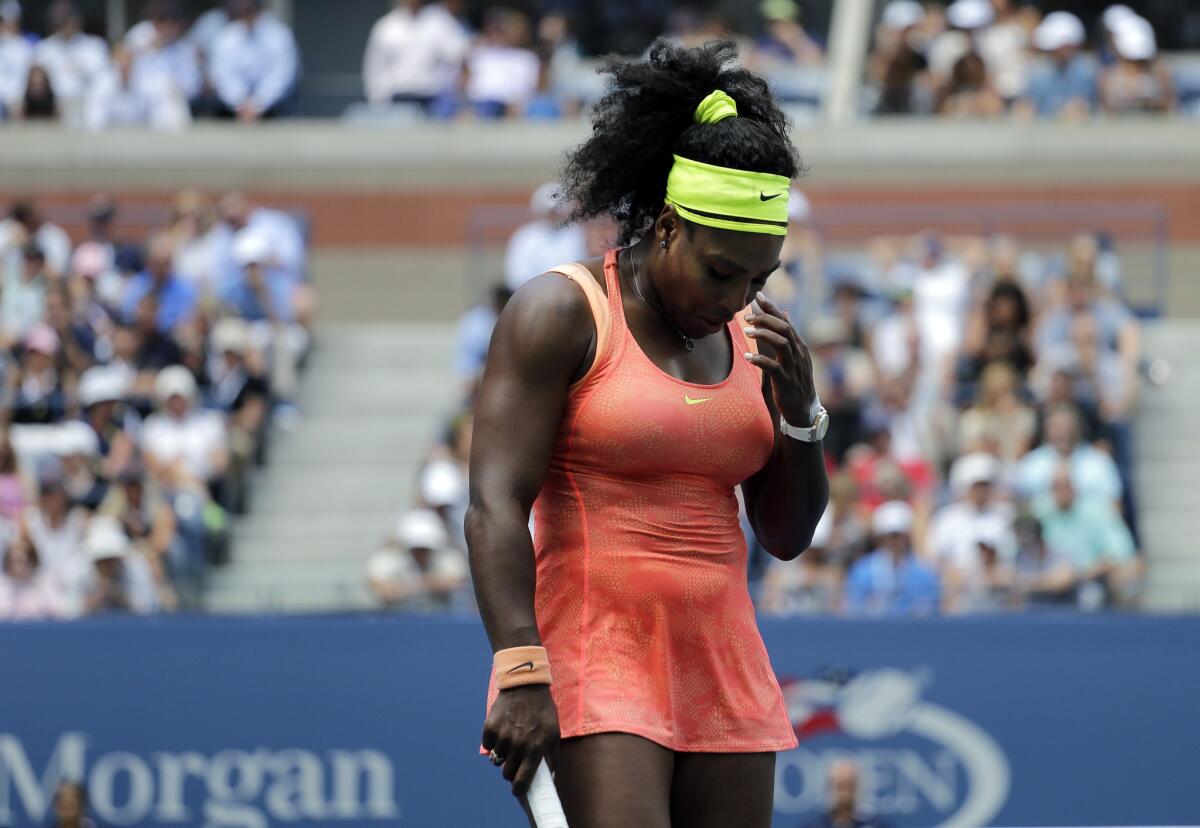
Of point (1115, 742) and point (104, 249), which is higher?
point (104, 249)

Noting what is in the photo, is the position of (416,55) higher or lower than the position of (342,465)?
higher

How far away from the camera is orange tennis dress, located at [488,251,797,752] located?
11.7 ft

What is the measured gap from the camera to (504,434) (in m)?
3.52

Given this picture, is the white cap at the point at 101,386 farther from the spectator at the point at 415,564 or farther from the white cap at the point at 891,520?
the white cap at the point at 891,520

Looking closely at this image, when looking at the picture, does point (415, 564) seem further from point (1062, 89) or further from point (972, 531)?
point (1062, 89)

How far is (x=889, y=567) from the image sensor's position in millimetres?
9078

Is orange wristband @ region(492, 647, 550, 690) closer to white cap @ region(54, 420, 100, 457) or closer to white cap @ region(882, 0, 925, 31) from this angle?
white cap @ region(54, 420, 100, 457)

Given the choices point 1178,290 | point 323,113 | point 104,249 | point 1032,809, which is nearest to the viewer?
point 1032,809

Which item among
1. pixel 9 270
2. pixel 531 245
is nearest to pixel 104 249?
pixel 9 270

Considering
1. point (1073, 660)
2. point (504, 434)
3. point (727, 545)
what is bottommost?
point (1073, 660)

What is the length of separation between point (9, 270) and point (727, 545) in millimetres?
10252

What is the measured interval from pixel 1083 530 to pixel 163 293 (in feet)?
19.7

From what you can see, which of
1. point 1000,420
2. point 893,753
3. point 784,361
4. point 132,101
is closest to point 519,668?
point 784,361

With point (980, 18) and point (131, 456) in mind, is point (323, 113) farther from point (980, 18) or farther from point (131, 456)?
point (131, 456)
